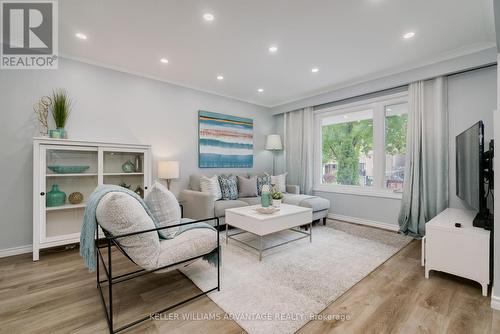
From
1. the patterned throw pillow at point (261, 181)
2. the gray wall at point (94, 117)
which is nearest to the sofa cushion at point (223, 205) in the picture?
the patterned throw pillow at point (261, 181)

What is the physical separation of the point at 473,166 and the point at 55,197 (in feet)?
15.2

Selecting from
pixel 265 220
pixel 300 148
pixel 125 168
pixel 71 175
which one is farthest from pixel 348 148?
pixel 71 175

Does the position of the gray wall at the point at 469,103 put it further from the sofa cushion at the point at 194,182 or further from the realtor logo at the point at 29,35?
the realtor logo at the point at 29,35

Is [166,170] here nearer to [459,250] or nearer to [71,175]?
[71,175]

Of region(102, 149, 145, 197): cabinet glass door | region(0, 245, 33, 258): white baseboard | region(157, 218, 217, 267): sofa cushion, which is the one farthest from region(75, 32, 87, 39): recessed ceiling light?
region(0, 245, 33, 258): white baseboard

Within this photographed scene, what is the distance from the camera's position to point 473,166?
7.18ft

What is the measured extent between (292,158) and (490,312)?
3746 millimetres

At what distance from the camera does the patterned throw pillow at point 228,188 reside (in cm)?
395

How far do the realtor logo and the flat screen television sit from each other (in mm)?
4125

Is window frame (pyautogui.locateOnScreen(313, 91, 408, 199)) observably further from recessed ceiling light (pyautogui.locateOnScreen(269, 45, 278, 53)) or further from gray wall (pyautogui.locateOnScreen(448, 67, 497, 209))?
recessed ceiling light (pyautogui.locateOnScreen(269, 45, 278, 53))

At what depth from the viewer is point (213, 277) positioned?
7.02 ft

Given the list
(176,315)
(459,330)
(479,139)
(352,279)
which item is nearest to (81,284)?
(176,315)

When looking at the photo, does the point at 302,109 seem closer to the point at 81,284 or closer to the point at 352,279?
the point at 352,279

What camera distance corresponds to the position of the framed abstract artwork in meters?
4.32
